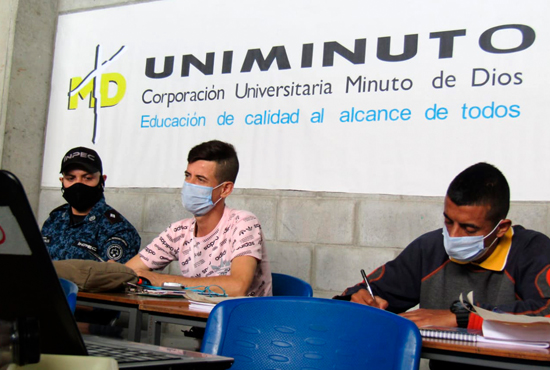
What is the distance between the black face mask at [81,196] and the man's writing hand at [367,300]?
5.14 ft

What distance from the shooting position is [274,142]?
3.49 meters

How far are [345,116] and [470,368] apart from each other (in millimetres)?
1742

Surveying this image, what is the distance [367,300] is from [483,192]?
0.51 metres

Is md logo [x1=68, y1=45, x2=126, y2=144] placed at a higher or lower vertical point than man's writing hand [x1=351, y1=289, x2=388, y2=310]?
higher

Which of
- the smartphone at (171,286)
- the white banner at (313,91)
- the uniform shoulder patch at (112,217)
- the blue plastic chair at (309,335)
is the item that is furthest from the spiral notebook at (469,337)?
the uniform shoulder patch at (112,217)

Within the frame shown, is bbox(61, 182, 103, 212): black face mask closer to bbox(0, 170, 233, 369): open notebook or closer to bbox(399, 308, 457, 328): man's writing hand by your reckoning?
bbox(399, 308, 457, 328): man's writing hand

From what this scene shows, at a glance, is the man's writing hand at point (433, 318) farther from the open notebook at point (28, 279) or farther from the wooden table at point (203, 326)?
the open notebook at point (28, 279)

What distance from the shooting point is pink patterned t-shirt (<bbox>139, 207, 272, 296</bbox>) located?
2.56 metres

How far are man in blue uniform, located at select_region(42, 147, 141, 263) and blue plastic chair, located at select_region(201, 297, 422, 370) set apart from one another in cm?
166

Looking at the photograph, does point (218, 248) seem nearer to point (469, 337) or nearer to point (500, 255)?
point (500, 255)

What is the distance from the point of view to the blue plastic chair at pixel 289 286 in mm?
2498

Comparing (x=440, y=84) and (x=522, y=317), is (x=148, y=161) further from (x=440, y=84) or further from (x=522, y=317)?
(x=522, y=317)

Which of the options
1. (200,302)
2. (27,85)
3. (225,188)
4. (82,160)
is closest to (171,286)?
(200,302)

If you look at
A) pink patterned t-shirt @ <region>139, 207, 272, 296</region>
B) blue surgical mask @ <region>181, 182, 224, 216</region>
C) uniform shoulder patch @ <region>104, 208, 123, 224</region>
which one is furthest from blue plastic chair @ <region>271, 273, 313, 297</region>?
uniform shoulder patch @ <region>104, 208, 123, 224</region>
